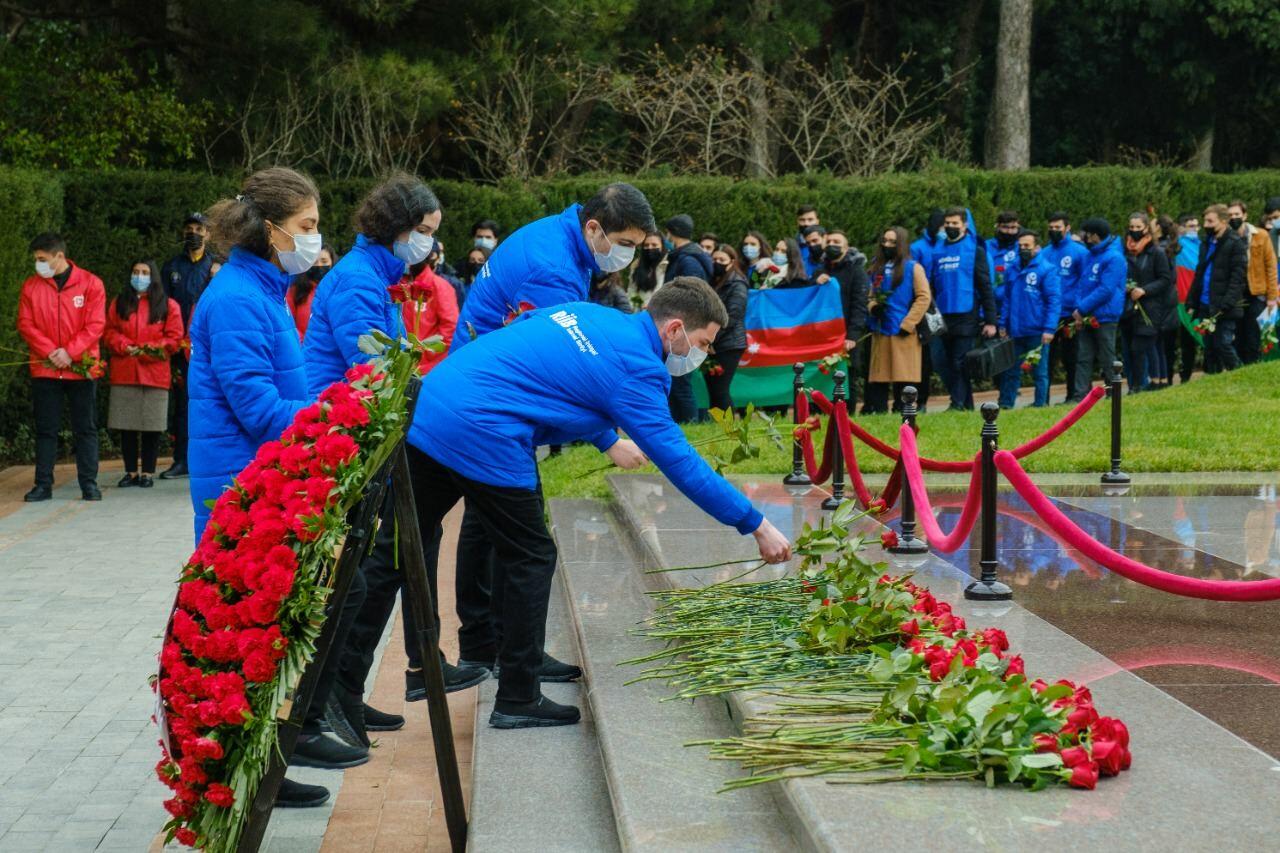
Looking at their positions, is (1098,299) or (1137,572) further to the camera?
(1098,299)

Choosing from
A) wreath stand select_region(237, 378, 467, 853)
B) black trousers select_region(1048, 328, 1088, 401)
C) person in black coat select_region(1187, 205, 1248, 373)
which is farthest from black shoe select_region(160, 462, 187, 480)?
person in black coat select_region(1187, 205, 1248, 373)

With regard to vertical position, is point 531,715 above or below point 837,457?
below

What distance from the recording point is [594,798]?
5141 millimetres

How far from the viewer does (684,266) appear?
14.3 m

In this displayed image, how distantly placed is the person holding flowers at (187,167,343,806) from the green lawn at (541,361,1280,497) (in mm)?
4815

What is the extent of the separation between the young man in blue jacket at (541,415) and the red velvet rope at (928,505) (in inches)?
83.5

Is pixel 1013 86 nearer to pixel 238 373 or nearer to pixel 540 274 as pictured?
pixel 540 274

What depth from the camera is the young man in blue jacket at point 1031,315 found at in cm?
1616

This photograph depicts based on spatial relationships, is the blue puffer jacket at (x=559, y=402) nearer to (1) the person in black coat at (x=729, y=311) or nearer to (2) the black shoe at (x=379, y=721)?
(2) the black shoe at (x=379, y=721)

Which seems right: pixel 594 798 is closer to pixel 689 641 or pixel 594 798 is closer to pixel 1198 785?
pixel 689 641

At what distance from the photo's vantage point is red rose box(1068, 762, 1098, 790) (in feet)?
13.8

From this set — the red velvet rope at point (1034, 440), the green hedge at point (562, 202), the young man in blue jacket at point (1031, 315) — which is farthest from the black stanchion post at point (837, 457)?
the green hedge at point (562, 202)

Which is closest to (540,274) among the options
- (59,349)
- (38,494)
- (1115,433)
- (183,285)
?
(1115,433)

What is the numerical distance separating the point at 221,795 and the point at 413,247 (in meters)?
2.80
